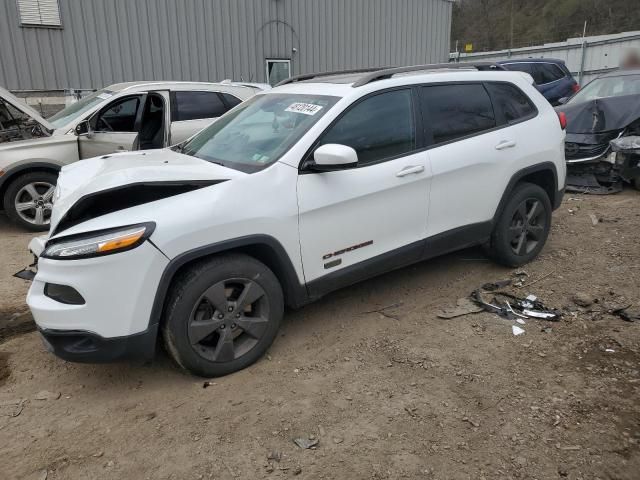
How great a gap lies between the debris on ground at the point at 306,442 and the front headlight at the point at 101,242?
53.0 inches

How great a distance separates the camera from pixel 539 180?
491cm

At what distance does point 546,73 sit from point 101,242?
13.9 m

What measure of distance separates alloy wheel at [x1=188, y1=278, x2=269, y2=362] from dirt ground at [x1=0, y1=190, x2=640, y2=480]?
0.63ft

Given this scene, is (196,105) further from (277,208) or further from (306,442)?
(306,442)

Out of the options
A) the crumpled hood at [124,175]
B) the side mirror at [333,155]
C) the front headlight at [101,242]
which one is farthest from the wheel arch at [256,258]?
the side mirror at [333,155]

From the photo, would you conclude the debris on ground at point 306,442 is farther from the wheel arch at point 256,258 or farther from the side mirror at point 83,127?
the side mirror at point 83,127

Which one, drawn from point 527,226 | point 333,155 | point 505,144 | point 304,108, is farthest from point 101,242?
point 527,226

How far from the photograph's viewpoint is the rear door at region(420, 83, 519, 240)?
4035 mm

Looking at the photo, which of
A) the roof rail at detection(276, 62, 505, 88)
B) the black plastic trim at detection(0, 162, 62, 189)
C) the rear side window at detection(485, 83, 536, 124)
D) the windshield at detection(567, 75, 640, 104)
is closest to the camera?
the roof rail at detection(276, 62, 505, 88)

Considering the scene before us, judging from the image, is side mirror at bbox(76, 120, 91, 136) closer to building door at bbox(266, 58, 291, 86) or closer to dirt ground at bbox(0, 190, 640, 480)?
dirt ground at bbox(0, 190, 640, 480)

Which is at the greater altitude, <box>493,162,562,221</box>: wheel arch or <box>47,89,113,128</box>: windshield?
<box>47,89,113,128</box>: windshield

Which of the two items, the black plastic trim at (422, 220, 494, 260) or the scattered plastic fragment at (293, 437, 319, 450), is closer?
the scattered plastic fragment at (293, 437, 319, 450)

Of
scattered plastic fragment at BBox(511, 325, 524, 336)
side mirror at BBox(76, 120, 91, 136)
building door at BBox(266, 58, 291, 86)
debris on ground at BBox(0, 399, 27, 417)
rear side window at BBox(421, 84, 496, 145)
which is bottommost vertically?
debris on ground at BBox(0, 399, 27, 417)

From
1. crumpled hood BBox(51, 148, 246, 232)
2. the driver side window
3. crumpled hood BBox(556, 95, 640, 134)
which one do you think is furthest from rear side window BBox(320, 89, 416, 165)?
crumpled hood BBox(556, 95, 640, 134)
